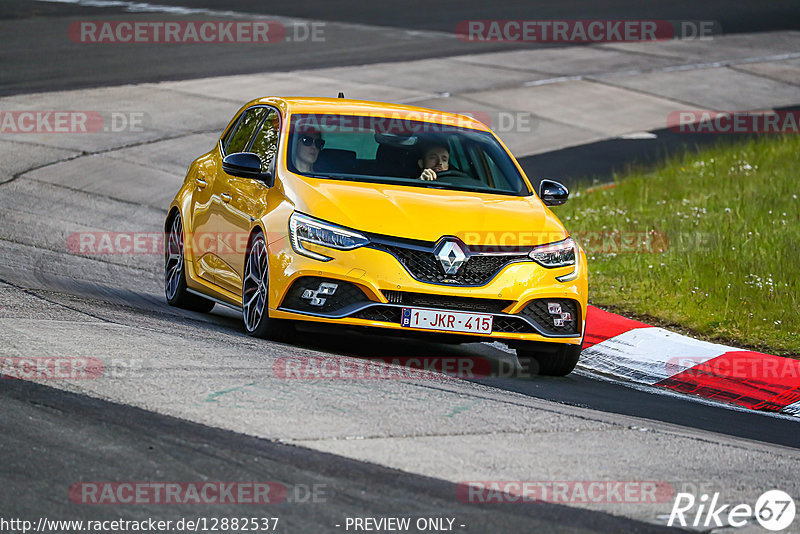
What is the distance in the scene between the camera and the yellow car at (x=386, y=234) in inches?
323

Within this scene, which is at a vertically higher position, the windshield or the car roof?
the car roof

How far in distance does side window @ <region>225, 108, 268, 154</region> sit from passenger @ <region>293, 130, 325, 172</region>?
2.78ft

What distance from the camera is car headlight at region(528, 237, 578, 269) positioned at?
8.58m

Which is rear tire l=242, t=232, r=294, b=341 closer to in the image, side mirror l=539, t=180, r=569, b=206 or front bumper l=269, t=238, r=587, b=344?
front bumper l=269, t=238, r=587, b=344

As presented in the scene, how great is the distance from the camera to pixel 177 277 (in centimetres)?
1070

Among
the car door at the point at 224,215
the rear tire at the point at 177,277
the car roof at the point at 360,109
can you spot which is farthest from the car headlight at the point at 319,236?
the rear tire at the point at 177,277

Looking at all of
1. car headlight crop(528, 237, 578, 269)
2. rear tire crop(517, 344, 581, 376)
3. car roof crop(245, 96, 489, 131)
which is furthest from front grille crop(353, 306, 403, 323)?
car roof crop(245, 96, 489, 131)

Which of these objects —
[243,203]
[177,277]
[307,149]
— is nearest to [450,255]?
[307,149]

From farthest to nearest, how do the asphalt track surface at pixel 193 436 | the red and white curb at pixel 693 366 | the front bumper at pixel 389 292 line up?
the red and white curb at pixel 693 366, the front bumper at pixel 389 292, the asphalt track surface at pixel 193 436

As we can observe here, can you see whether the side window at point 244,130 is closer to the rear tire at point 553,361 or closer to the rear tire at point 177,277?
the rear tire at point 177,277

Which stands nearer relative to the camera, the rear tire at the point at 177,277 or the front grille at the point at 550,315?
the front grille at the point at 550,315

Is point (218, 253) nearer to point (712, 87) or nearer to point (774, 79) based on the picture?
point (712, 87)

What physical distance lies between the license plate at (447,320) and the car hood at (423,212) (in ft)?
1.51

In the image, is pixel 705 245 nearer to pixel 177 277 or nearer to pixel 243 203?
pixel 177 277
